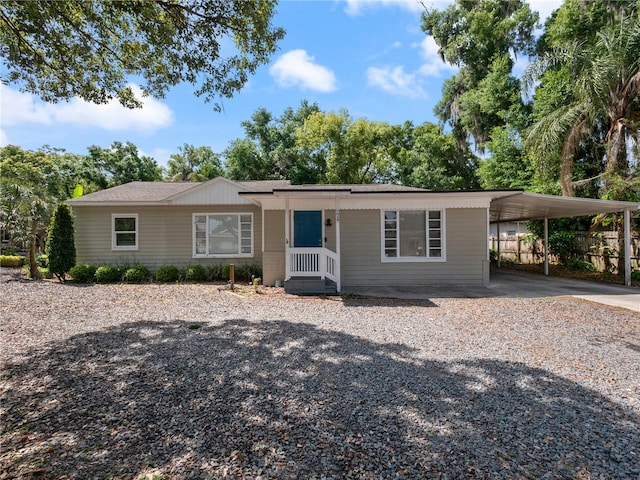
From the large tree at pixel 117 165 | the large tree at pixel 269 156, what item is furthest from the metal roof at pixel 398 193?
the large tree at pixel 117 165

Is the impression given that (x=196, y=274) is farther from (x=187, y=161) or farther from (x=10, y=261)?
(x=187, y=161)

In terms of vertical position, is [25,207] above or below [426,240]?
above

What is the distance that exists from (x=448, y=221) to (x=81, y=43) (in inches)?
377

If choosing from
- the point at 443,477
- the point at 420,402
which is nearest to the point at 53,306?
the point at 420,402

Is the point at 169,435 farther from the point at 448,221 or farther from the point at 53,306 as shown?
the point at 448,221

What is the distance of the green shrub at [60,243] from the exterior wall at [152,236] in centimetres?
70

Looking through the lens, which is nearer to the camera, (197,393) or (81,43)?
(197,393)

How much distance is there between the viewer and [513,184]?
60.1 feet

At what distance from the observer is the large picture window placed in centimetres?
1231

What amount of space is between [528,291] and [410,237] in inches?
139

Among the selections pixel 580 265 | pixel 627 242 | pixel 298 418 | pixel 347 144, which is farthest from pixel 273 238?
pixel 347 144

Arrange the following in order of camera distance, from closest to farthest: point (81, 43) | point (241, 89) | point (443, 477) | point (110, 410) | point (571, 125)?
point (443, 477)
point (110, 410)
point (81, 43)
point (241, 89)
point (571, 125)

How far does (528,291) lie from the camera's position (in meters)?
9.59

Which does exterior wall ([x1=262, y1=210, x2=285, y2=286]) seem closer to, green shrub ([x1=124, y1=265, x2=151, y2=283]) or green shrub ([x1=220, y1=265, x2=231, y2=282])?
green shrub ([x1=220, y1=265, x2=231, y2=282])
